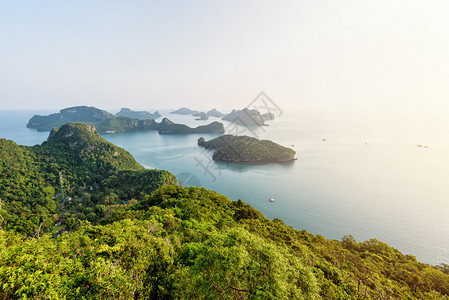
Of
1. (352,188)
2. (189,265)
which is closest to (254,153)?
(352,188)

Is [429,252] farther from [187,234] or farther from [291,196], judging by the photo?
[187,234]

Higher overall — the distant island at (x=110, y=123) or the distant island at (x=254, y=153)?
the distant island at (x=110, y=123)

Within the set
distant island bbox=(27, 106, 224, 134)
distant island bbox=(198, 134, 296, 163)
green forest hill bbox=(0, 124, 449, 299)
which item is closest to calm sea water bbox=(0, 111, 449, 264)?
distant island bbox=(198, 134, 296, 163)

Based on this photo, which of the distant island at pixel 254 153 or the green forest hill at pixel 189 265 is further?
the distant island at pixel 254 153

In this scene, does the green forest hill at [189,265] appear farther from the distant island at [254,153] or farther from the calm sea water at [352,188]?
the distant island at [254,153]

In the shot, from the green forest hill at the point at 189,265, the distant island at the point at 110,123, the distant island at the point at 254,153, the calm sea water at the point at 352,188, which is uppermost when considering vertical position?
the distant island at the point at 110,123

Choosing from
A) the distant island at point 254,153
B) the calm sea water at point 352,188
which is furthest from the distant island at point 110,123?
the distant island at point 254,153

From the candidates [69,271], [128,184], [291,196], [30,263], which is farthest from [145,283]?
[128,184]

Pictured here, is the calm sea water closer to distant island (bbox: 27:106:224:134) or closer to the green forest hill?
the green forest hill

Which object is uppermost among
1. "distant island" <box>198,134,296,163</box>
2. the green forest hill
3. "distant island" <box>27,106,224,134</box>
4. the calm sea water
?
"distant island" <box>27,106,224,134</box>
